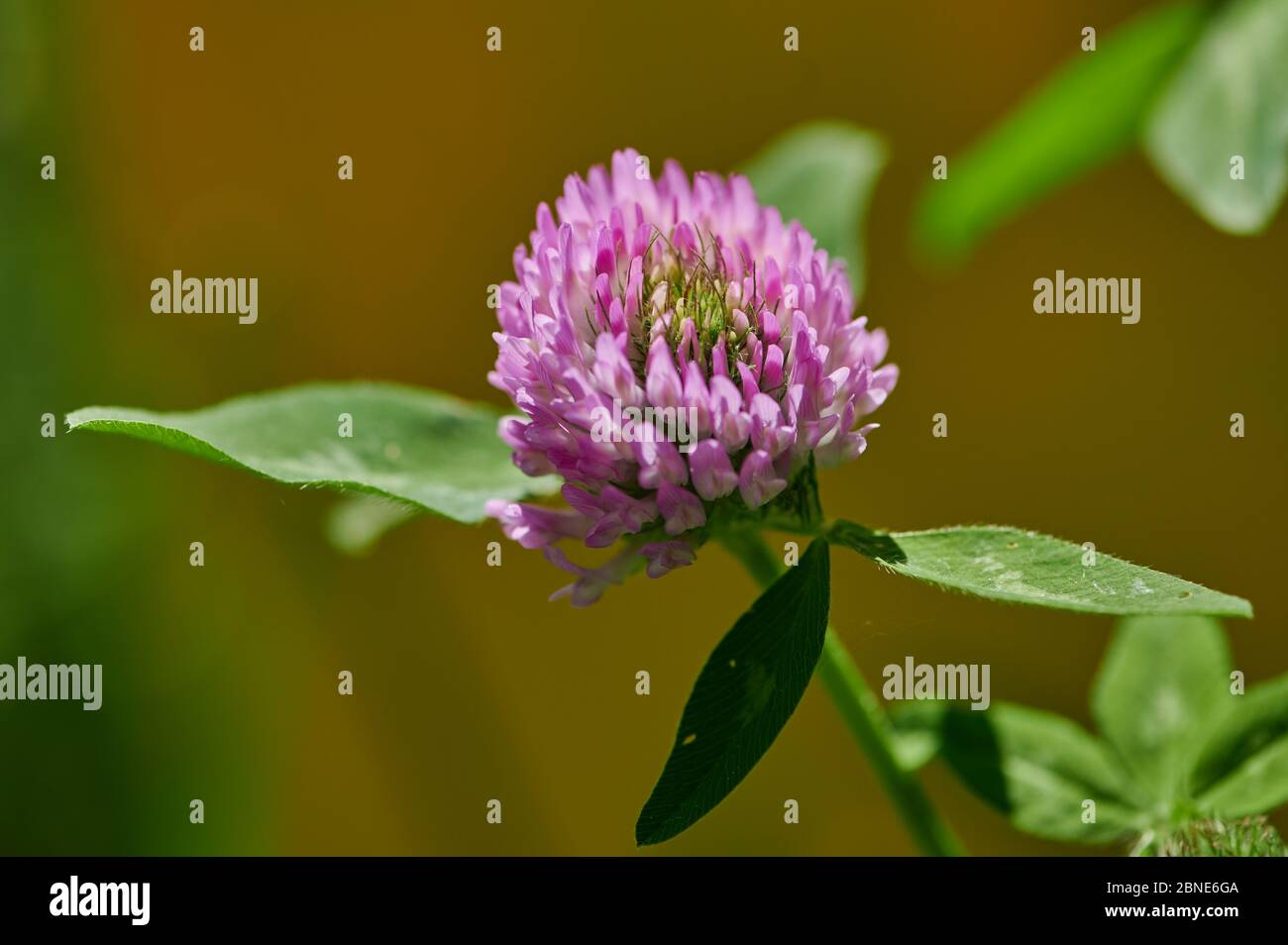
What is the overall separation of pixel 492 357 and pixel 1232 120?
1.59 metres

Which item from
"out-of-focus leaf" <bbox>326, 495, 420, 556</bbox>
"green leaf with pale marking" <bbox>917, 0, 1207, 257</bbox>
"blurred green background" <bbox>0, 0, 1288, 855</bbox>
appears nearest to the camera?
"out-of-focus leaf" <bbox>326, 495, 420, 556</bbox>

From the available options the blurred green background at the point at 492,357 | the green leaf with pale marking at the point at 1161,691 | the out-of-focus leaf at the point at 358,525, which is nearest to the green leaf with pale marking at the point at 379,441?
the out-of-focus leaf at the point at 358,525

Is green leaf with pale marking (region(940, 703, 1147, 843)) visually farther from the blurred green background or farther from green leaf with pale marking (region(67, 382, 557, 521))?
the blurred green background

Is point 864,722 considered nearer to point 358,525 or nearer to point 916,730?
point 916,730

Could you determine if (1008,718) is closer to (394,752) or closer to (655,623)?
(655,623)

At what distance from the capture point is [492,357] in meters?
2.46

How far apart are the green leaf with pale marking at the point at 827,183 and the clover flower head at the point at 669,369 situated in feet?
0.95

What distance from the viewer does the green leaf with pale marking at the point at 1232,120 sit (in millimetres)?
1020

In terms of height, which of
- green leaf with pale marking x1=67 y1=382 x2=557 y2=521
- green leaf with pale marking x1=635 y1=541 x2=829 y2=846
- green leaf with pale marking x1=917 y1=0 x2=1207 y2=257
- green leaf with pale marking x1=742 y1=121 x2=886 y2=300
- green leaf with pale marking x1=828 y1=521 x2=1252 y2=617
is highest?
green leaf with pale marking x1=917 y1=0 x2=1207 y2=257

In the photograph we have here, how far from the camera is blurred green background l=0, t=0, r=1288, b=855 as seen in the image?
2.32 metres

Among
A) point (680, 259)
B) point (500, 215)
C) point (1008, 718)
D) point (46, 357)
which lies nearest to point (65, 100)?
point (46, 357)

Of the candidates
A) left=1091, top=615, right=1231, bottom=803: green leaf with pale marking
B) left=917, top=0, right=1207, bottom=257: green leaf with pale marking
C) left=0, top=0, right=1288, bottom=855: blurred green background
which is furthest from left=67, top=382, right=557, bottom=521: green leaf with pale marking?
left=0, top=0, right=1288, bottom=855: blurred green background

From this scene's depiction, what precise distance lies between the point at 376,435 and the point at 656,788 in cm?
44

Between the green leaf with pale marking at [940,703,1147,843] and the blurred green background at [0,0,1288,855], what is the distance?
128 cm
